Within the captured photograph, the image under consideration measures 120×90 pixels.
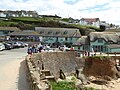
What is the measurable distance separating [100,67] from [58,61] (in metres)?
8.67

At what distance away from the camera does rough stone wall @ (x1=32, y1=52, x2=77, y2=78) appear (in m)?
39.8

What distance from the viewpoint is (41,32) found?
9012 cm

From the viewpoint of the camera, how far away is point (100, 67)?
49.8 meters

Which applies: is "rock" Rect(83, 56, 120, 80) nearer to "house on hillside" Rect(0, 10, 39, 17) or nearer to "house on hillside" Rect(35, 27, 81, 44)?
"house on hillside" Rect(35, 27, 81, 44)

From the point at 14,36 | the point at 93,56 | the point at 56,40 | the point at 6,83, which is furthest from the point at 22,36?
the point at 6,83

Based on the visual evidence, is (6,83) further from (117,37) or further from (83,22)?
(83,22)

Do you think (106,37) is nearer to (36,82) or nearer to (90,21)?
(36,82)

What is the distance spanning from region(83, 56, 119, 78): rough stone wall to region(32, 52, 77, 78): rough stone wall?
247 cm

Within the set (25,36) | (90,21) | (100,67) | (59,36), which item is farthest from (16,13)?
(100,67)

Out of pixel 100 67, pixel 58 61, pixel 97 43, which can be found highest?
pixel 58 61

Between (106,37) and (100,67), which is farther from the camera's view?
(106,37)

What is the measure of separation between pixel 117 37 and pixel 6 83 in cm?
5744

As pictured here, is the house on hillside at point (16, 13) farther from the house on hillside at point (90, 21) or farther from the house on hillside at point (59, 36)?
the house on hillside at point (59, 36)

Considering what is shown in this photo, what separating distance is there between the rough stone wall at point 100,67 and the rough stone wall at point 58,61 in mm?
2469
